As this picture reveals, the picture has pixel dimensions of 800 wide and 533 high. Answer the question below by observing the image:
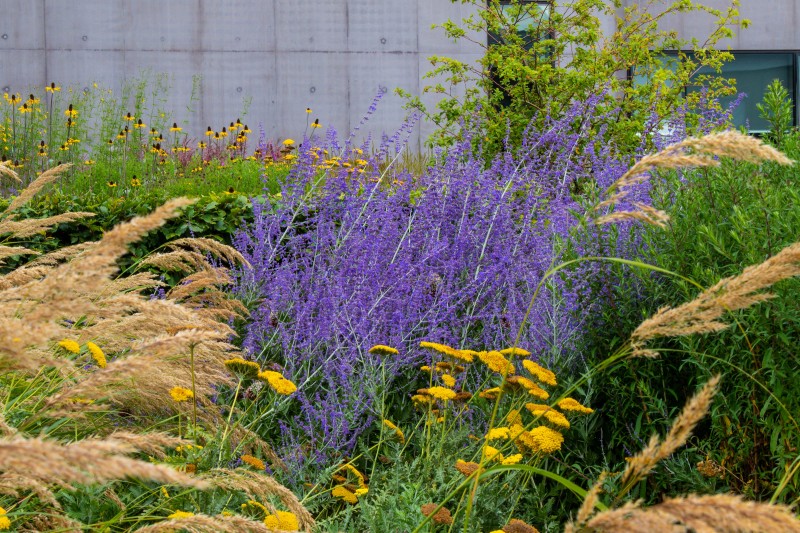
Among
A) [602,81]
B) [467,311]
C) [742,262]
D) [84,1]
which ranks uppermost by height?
[84,1]

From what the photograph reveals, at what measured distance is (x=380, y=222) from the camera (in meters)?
4.68

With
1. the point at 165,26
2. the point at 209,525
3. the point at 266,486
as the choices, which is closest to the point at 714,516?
the point at 209,525

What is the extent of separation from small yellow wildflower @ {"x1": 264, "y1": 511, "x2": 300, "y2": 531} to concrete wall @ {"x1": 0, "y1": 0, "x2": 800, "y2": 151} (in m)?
13.6

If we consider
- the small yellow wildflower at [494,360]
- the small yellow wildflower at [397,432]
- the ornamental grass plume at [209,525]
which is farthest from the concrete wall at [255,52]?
the ornamental grass plume at [209,525]

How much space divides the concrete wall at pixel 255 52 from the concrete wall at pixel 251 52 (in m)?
0.02

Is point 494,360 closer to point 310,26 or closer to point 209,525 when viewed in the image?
point 209,525

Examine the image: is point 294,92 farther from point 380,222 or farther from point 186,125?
point 380,222

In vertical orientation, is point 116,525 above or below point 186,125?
below

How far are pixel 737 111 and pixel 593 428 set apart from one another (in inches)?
615

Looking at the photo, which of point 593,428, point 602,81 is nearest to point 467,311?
point 593,428

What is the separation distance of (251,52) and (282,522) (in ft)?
46.6

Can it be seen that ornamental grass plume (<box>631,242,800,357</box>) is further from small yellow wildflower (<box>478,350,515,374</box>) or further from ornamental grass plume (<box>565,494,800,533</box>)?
small yellow wildflower (<box>478,350,515,374</box>)

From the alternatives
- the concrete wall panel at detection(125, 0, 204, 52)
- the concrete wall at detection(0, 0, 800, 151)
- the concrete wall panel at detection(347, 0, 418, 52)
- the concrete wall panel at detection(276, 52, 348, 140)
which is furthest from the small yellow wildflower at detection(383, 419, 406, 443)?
the concrete wall panel at detection(125, 0, 204, 52)

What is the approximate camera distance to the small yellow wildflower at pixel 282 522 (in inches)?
83.7
